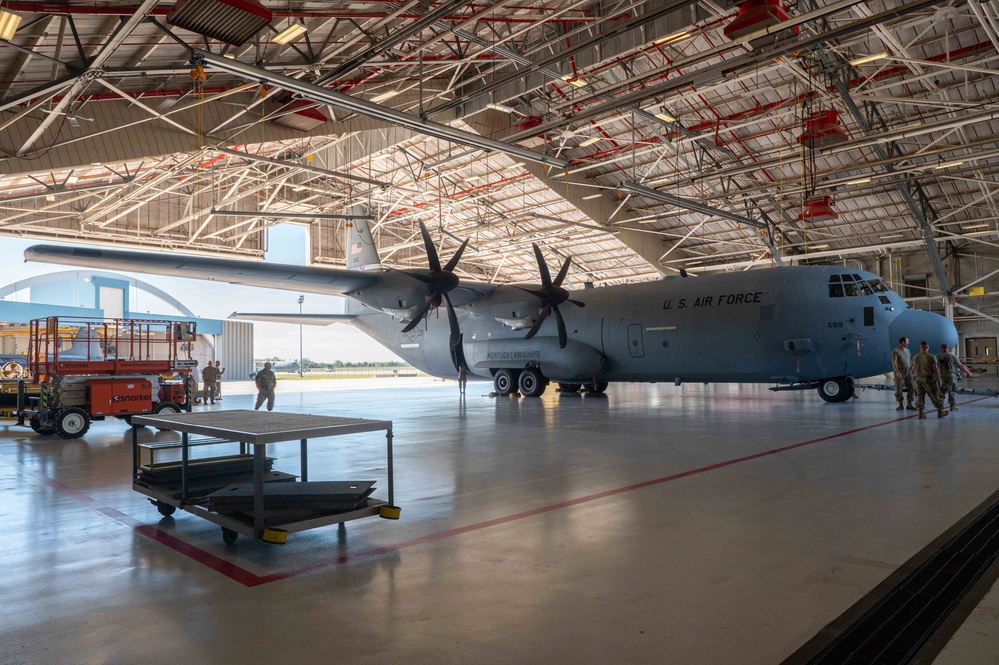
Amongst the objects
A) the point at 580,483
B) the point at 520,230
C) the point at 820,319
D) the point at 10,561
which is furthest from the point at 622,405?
the point at 520,230

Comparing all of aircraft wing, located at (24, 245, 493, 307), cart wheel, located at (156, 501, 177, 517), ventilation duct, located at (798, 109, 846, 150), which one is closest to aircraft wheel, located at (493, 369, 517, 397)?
aircraft wing, located at (24, 245, 493, 307)

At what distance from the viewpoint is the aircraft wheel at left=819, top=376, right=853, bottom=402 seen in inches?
677

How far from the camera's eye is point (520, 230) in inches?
1515

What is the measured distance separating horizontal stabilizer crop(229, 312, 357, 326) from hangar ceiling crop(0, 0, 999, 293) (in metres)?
3.86

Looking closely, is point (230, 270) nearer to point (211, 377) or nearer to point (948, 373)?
point (211, 377)

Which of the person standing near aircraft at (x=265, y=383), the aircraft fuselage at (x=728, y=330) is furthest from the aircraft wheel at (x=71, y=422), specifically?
the aircraft fuselage at (x=728, y=330)

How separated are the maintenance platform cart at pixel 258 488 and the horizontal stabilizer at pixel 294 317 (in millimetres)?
15172

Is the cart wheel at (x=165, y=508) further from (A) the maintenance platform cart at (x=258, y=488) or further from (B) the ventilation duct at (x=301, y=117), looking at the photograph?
(B) the ventilation duct at (x=301, y=117)

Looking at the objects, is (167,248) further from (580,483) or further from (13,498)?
(580,483)

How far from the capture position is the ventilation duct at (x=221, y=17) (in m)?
10.6

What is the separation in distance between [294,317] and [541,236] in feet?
59.5

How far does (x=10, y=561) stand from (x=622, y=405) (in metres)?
15.5

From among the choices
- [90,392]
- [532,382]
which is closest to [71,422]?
[90,392]

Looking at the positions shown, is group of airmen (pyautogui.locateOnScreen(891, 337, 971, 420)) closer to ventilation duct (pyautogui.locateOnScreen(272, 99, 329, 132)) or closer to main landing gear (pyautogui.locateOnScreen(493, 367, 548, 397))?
main landing gear (pyautogui.locateOnScreen(493, 367, 548, 397))
